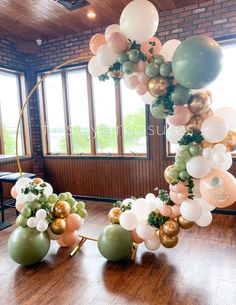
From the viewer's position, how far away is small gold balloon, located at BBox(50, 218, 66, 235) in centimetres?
244

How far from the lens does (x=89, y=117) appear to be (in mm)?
4418

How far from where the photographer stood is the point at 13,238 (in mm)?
2385

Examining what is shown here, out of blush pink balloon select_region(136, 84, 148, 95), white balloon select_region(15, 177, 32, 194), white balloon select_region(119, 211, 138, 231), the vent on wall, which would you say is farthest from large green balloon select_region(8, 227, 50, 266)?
the vent on wall

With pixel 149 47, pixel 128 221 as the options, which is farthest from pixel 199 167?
pixel 149 47

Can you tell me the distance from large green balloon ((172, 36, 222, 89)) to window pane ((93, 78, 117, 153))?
2626 millimetres

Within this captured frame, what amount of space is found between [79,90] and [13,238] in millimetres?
2865

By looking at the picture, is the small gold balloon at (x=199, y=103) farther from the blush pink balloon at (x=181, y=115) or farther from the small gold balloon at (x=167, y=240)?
the small gold balloon at (x=167, y=240)

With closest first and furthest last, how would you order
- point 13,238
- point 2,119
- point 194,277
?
point 194,277
point 13,238
point 2,119

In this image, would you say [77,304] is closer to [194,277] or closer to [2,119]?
[194,277]


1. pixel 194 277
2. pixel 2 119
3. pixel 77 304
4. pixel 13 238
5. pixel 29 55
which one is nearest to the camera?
pixel 77 304

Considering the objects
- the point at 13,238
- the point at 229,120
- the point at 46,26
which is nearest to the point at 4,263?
the point at 13,238

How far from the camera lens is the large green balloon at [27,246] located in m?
2.31

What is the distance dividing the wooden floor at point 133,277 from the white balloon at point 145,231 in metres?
0.32

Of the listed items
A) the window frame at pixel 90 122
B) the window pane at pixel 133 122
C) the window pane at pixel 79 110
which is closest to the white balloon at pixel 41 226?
the window frame at pixel 90 122
